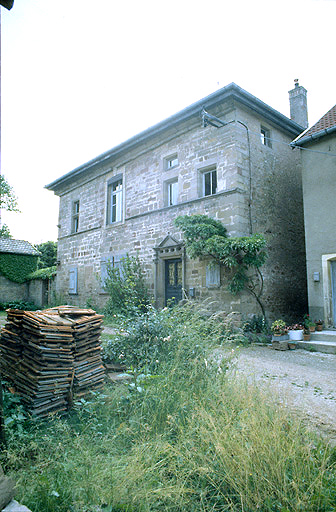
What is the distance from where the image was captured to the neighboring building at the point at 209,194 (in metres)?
9.52

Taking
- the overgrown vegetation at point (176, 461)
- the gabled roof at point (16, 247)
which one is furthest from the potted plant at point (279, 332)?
the gabled roof at point (16, 247)

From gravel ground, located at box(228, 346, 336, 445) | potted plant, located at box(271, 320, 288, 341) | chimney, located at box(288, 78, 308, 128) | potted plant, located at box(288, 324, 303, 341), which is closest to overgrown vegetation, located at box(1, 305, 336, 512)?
gravel ground, located at box(228, 346, 336, 445)

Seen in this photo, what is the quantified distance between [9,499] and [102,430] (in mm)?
1195

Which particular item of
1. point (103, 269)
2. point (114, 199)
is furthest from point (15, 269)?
point (114, 199)

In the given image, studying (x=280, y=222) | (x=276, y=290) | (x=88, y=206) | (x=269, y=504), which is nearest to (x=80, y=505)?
(x=269, y=504)

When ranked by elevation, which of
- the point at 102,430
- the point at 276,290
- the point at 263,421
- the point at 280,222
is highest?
the point at 280,222

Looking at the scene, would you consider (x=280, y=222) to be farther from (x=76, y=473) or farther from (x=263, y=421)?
(x=76, y=473)

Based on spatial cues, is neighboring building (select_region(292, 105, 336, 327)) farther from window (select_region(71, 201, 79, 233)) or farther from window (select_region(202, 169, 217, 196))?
window (select_region(71, 201, 79, 233))

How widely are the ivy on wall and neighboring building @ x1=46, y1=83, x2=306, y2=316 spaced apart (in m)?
8.84

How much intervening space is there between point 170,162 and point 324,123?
495cm

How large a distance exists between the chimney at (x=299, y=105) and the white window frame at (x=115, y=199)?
707 cm

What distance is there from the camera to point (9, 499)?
1.67 metres

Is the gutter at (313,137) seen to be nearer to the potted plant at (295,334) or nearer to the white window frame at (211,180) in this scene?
the white window frame at (211,180)

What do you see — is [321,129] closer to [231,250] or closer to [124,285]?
[231,250]
